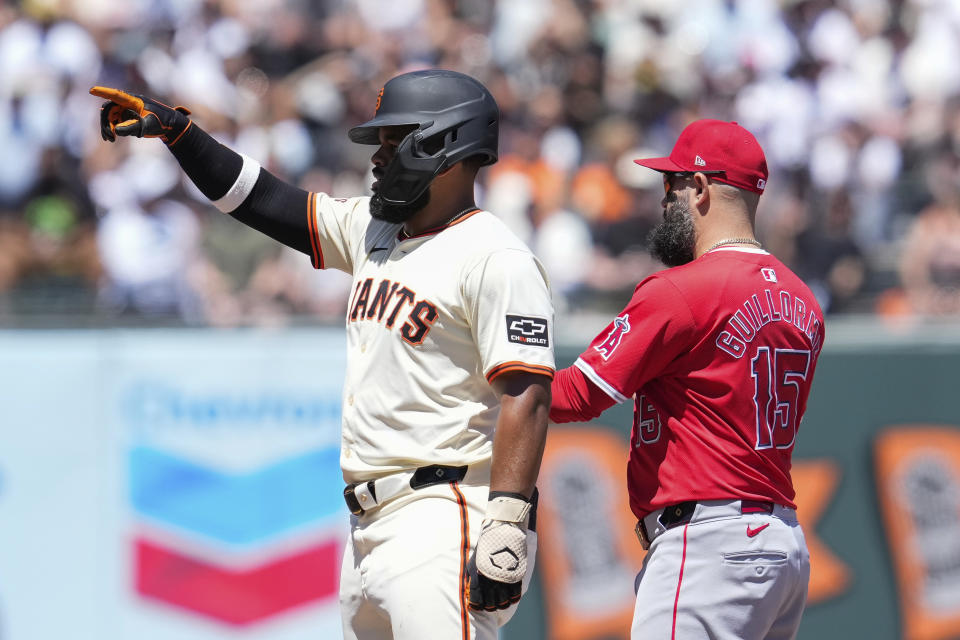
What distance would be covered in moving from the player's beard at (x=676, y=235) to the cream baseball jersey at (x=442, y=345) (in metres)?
0.44

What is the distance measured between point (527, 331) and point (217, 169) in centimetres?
116

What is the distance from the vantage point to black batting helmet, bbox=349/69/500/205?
3600 millimetres

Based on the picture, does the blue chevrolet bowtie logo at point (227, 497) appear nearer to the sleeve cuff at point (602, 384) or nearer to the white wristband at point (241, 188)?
the white wristband at point (241, 188)

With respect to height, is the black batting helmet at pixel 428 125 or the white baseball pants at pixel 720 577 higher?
the black batting helmet at pixel 428 125

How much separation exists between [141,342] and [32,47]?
4.63 m

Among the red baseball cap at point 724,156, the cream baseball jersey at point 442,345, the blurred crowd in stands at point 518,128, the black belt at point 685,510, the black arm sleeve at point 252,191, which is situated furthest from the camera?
the blurred crowd in stands at point 518,128

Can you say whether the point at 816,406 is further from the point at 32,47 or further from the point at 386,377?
the point at 32,47

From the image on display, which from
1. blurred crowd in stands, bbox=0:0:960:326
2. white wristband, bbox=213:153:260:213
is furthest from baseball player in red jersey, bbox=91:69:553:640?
blurred crowd in stands, bbox=0:0:960:326

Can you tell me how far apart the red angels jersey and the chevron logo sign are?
10.7 ft

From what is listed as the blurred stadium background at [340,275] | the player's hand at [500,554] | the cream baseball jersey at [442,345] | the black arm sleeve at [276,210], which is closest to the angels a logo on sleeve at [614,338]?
the cream baseball jersey at [442,345]

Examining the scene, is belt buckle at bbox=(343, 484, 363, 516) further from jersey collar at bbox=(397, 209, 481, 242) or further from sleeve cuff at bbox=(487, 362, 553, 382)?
jersey collar at bbox=(397, 209, 481, 242)

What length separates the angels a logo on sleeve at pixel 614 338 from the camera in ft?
11.5

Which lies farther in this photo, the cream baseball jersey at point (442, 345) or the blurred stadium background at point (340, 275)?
the blurred stadium background at point (340, 275)

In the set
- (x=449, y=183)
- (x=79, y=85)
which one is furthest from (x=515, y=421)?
(x=79, y=85)
